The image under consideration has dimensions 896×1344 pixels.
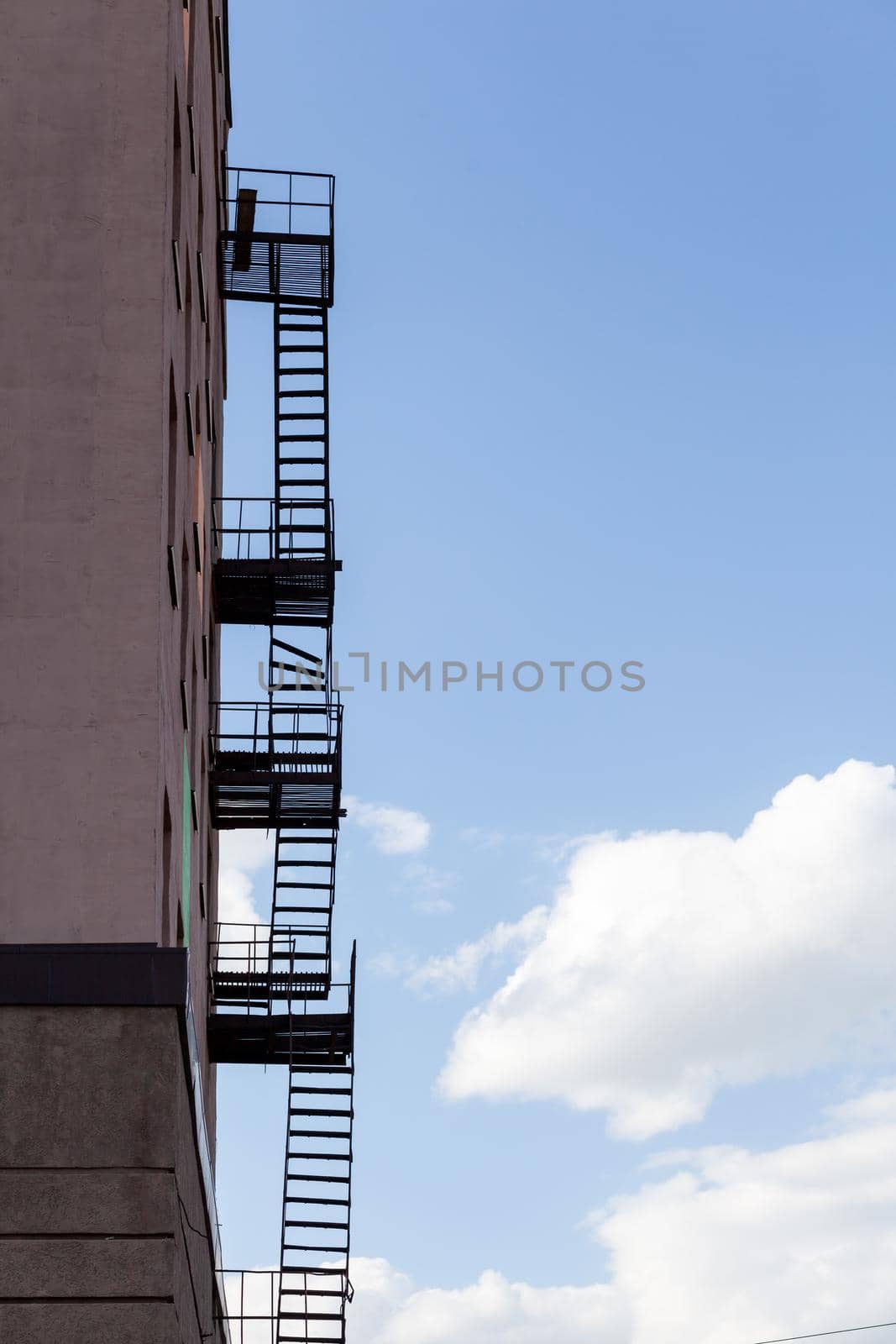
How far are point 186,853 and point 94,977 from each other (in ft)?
19.9

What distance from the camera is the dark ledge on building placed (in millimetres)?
14500

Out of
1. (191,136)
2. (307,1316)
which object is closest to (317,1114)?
(307,1316)

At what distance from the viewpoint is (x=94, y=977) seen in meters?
14.5

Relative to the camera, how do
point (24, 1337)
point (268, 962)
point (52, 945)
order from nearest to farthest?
point (24, 1337), point (52, 945), point (268, 962)

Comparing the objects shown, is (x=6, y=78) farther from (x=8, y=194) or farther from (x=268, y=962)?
(x=268, y=962)

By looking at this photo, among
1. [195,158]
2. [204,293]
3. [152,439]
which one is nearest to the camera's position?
[152,439]

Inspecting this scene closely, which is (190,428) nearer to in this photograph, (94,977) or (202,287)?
(202,287)

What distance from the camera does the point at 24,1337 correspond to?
13.7 m

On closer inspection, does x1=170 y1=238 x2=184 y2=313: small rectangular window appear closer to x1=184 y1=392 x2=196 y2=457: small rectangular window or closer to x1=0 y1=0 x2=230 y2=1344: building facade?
x1=0 y1=0 x2=230 y2=1344: building facade

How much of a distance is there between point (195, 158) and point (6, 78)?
6.47m

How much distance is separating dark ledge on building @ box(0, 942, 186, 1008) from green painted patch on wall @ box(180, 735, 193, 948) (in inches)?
194

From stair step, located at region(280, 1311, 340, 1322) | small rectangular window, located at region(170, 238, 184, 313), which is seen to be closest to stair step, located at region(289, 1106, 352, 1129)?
stair step, located at region(280, 1311, 340, 1322)

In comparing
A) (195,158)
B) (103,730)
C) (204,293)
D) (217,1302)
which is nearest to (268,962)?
(217,1302)

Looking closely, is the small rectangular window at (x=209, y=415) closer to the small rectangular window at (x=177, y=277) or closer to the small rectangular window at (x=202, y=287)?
the small rectangular window at (x=202, y=287)
